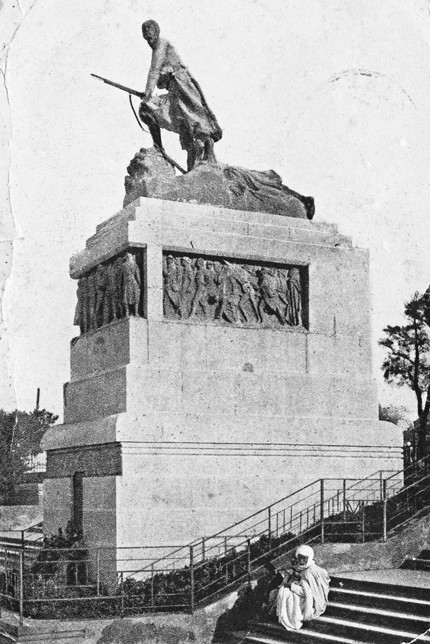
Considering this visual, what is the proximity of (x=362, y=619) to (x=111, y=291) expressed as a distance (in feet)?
26.8

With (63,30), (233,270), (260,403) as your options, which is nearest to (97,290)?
(233,270)

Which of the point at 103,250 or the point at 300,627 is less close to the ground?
the point at 103,250

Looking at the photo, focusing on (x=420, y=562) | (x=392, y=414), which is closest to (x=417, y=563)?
(x=420, y=562)

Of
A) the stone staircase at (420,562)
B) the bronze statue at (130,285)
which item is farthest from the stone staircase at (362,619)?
the bronze statue at (130,285)

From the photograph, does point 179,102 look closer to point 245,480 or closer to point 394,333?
point 245,480

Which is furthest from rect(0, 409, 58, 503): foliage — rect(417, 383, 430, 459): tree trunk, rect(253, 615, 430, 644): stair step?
rect(253, 615, 430, 644): stair step

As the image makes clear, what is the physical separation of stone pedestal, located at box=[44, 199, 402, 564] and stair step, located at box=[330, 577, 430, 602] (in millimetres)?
3787

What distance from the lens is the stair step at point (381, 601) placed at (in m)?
12.0

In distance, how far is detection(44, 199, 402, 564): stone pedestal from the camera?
1669cm

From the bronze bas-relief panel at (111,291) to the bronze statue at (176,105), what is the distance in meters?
2.99

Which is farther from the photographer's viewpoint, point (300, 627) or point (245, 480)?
point (245, 480)

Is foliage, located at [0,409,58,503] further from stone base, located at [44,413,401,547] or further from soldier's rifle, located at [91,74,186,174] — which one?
stone base, located at [44,413,401,547]

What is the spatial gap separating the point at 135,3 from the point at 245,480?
10554 mm

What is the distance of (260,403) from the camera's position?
17984 millimetres
